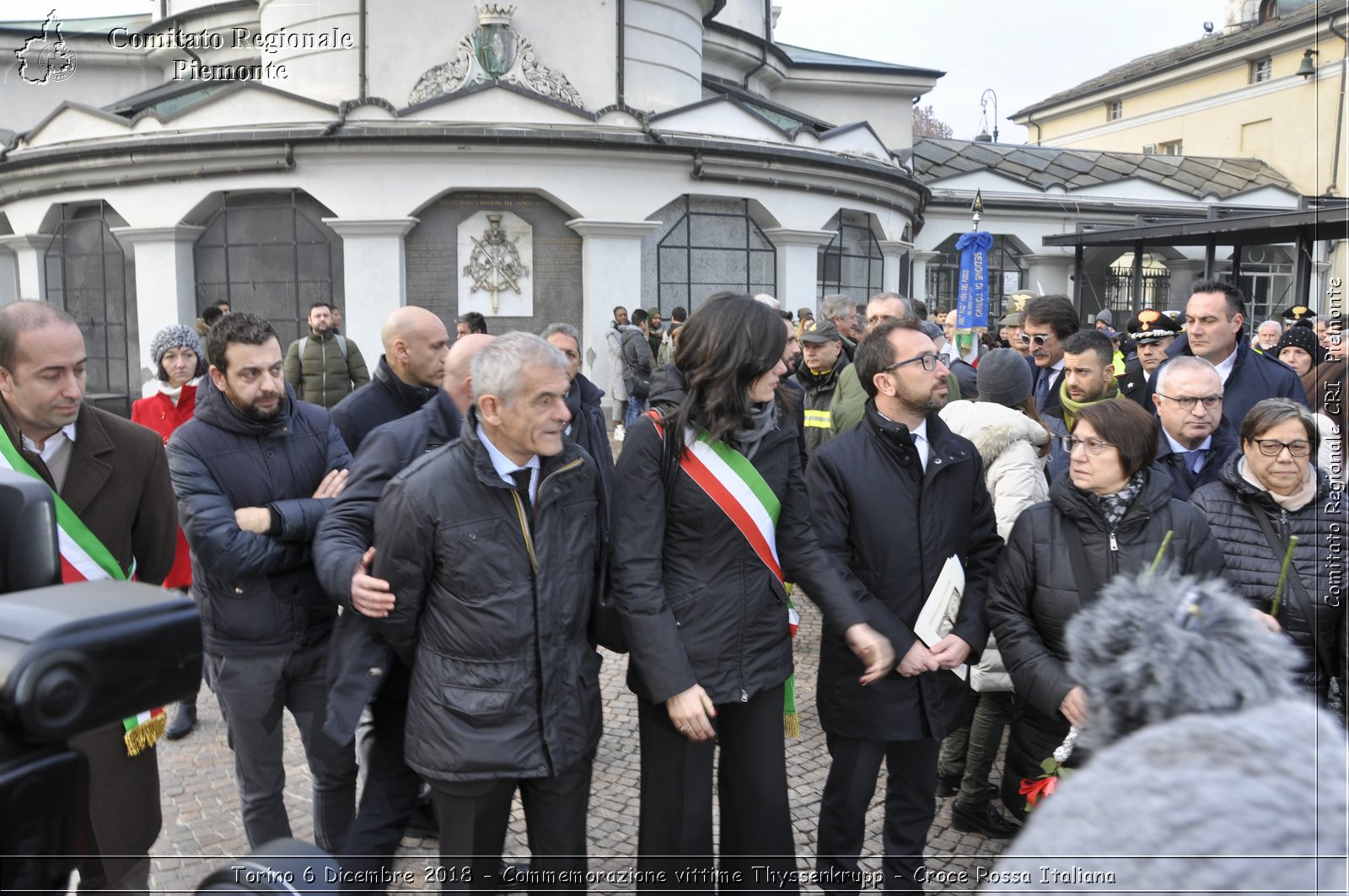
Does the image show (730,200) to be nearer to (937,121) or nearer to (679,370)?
(679,370)

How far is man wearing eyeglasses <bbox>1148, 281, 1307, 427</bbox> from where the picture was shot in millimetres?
4883

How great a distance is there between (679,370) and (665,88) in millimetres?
16729

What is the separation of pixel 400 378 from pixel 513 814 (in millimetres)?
2058

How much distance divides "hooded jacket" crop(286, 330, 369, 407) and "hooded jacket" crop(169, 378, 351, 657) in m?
7.17

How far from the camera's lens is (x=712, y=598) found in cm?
303

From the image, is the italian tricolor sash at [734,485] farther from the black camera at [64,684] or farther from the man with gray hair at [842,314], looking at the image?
the man with gray hair at [842,314]

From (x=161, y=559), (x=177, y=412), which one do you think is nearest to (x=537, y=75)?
(x=177, y=412)

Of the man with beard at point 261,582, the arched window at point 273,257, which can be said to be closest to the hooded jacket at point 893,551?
the man with beard at point 261,582

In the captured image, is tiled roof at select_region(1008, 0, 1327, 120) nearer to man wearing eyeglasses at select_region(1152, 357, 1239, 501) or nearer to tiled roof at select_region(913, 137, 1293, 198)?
tiled roof at select_region(913, 137, 1293, 198)

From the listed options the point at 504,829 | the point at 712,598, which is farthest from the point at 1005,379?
the point at 504,829

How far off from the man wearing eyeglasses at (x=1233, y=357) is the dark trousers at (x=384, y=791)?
4267 millimetres

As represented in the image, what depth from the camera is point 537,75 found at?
656 inches

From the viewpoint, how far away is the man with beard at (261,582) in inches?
132

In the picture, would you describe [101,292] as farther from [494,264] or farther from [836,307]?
[836,307]
